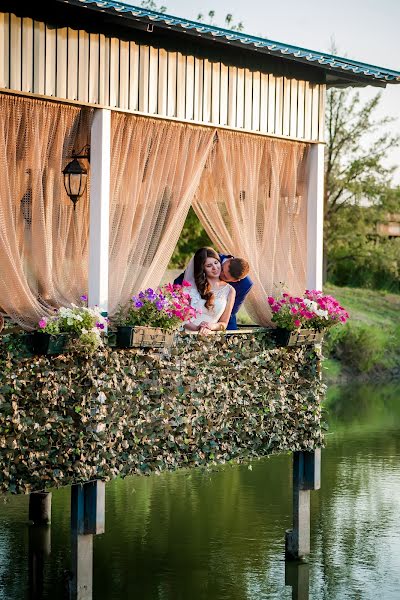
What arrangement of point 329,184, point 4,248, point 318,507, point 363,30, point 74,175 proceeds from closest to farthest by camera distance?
point 4,248 → point 74,175 → point 318,507 → point 329,184 → point 363,30

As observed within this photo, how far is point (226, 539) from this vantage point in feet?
31.2

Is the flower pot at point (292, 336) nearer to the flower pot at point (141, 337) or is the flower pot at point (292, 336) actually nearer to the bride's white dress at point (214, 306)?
the bride's white dress at point (214, 306)

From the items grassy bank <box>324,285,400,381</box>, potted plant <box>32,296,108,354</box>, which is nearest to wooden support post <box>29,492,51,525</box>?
potted plant <box>32,296,108,354</box>

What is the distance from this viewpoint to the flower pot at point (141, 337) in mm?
7203

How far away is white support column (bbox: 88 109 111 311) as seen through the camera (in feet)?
23.8

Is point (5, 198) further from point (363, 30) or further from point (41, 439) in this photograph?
point (363, 30)

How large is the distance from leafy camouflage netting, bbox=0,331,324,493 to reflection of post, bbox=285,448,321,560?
205 millimetres

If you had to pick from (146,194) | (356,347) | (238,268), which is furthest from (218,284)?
(356,347)

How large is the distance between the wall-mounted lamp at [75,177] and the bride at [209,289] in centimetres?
104

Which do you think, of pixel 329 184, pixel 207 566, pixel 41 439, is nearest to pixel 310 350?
pixel 207 566

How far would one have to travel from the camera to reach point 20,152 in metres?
7.02

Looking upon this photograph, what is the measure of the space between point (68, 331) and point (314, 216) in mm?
2735

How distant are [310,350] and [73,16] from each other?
10.2ft

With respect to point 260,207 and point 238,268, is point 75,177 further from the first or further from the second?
point 260,207
